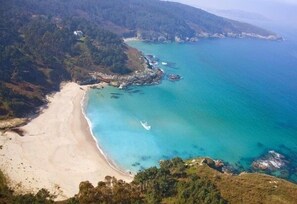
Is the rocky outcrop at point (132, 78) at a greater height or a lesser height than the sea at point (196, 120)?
greater

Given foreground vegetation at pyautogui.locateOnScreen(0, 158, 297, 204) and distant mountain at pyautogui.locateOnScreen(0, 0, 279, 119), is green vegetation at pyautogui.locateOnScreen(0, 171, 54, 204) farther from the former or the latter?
distant mountain at pyautogui.locateOnScreen(0, 0, 279, 119)

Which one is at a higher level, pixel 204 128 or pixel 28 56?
pixel 28 56

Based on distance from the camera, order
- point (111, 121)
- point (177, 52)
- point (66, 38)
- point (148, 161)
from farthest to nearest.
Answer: point (177, 52) < point (66, 38) < point (111, 121) < point (148, 161)

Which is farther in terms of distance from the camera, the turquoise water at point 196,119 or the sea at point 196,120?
the turquoise water at point 196,119

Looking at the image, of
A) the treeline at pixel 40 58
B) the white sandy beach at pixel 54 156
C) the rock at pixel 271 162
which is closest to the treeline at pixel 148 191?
the white sandy beach at pixel 54 156

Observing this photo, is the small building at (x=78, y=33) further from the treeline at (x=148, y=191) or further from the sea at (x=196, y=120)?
the treeline at (x=148, y=191)

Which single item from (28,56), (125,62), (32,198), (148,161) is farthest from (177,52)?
(32,198)

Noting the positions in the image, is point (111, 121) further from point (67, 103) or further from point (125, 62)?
point (125, 62)
